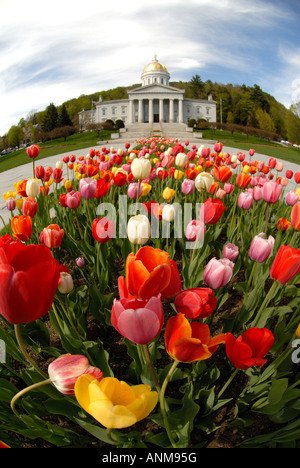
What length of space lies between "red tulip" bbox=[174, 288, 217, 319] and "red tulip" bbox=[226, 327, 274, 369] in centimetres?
9

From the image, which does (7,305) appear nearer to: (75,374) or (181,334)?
(75,374)

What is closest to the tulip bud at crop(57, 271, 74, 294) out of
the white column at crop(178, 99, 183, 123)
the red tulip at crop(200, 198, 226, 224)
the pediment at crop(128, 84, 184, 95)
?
the red tulip at crop(200, 198, 226, 224)

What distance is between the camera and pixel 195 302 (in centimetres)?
74

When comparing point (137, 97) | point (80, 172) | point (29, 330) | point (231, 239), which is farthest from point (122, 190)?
point (137, 97)

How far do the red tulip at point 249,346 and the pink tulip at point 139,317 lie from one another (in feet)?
0.75

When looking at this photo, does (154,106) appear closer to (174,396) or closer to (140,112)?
(140,112)

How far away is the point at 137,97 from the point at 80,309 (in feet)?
209

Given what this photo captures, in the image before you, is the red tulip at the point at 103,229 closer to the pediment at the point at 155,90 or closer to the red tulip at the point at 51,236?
the red tulip at the point at 51,236

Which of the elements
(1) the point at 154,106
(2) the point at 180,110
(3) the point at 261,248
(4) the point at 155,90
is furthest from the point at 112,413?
(1) the point at 154,106

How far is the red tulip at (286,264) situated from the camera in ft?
3.05

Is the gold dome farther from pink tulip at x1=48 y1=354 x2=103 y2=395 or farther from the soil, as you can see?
pink tulip at x1=48 y1=354 x2=103 y2=395

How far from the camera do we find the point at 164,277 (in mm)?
691

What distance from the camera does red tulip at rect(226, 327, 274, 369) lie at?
780mm

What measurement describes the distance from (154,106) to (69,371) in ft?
220
